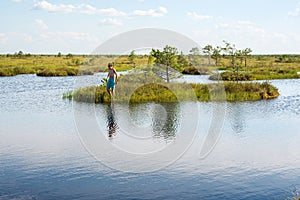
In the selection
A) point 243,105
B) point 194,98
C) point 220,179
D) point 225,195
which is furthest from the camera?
point 194,98

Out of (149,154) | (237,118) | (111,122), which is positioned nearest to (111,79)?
(111,122)

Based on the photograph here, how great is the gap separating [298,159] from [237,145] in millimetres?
2591

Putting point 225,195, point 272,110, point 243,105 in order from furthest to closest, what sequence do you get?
point 243,105, point 272,110, point 225,195

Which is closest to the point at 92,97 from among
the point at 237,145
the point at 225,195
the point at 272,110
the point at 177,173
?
the point at 272,110

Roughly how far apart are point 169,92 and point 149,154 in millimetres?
16741

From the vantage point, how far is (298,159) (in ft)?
46.5

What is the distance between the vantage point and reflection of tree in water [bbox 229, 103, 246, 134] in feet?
64.4

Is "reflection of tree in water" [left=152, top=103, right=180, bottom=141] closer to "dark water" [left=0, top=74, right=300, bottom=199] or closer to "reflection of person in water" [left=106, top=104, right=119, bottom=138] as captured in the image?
"dark water" [left=0, top=74, right=300, bottom=199]

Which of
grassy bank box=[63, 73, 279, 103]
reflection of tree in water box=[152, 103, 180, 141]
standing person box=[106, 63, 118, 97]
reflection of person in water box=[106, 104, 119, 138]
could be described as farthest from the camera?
grassy bank box=[63, 73, 279, 103]

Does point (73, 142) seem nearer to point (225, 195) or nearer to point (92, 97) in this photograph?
Result: point (225, 195)

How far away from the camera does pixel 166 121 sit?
2144 centimetres

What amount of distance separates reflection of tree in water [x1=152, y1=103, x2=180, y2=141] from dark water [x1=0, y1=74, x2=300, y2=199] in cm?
5

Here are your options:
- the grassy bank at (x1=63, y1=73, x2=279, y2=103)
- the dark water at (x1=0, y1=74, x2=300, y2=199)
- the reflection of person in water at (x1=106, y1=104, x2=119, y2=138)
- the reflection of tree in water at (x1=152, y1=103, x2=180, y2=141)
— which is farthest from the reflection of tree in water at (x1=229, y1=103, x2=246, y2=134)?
the reflection of person in water at (x1=106, y1=104, x2=119, y2=138)

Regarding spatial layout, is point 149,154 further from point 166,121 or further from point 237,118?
point 237,118
